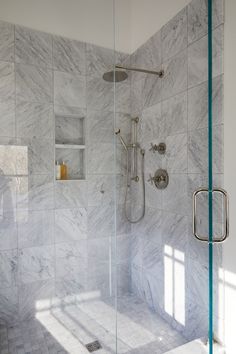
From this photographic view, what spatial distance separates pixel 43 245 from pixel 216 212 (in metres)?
1.38

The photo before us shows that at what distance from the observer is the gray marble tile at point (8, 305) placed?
1938 millimetres

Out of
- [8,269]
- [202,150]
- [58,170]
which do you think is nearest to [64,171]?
[58,170]

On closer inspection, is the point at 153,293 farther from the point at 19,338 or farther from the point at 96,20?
the point at 96,20

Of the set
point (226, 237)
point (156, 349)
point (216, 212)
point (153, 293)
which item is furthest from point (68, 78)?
point (156, 349)

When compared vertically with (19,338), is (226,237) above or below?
above

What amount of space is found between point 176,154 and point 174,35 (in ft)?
2.86

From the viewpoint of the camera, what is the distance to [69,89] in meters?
2.10

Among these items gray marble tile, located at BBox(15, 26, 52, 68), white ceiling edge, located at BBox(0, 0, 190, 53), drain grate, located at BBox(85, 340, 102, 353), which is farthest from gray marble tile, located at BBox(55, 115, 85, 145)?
drain grate, located at BBox(85, 340, 102, 353)

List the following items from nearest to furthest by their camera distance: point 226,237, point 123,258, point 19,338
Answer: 1. point 226,237
2. point 19,338
3. point 123,258

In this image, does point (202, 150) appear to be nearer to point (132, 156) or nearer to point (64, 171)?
point (132, 156)

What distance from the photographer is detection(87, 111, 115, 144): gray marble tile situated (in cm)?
212

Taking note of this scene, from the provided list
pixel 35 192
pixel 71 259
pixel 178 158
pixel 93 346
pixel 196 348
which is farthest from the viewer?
pixel 71 259

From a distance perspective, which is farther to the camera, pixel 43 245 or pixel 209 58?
pixel 43 245

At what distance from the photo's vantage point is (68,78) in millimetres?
2096
